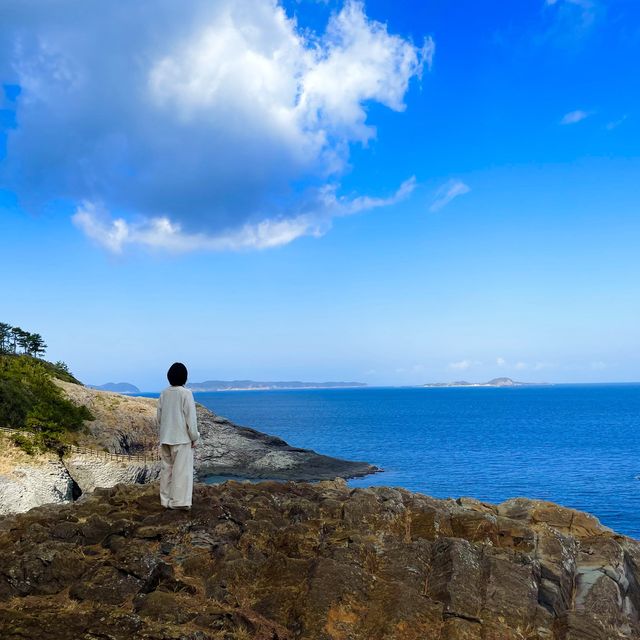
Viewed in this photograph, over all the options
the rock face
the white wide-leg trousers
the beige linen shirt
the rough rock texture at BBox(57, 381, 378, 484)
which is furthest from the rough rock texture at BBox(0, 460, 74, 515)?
the beige linen shirt

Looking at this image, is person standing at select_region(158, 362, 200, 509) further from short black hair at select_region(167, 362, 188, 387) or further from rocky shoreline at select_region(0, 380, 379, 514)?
rocky shoreline at select_region(0, 380, 379, 514)

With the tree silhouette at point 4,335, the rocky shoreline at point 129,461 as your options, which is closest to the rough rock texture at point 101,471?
the rocky shoreline at point 129,461

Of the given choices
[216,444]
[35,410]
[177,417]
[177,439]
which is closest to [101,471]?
[35,410]

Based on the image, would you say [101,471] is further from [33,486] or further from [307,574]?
Answer: [307,574]

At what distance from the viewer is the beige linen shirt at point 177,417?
13.9 metres

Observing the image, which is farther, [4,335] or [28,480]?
[4,335]

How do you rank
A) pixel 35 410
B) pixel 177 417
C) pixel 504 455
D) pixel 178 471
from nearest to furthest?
pixel 178 471 → pixel 177 417 → pixel 35 410 → pixel 504 455

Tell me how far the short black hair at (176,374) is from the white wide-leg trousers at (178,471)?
1.60 meters

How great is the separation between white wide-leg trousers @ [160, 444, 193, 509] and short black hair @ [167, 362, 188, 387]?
1599mm

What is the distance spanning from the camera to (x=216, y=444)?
77375 millimetres

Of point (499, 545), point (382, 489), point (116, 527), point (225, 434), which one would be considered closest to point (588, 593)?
point (499, 545)

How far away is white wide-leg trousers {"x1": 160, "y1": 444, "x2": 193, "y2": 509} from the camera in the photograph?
1391cm

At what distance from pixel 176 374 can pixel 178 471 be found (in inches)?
97.6

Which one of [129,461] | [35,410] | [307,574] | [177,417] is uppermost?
[177,417]
